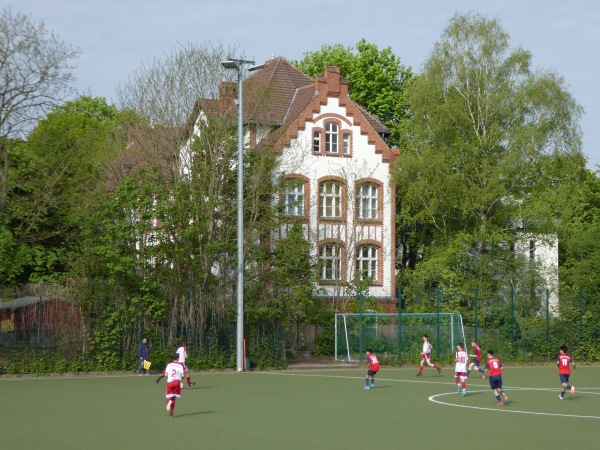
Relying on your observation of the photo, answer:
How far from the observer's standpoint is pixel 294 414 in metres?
21.3

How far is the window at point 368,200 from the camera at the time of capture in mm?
53588

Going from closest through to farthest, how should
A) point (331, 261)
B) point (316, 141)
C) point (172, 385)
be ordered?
point (172, 385), point (331, 261), point (316, 141)

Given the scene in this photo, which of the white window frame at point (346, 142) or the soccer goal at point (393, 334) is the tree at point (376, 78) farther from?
the soccer goal at point (393, 334)

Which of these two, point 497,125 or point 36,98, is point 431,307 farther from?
point 36,98

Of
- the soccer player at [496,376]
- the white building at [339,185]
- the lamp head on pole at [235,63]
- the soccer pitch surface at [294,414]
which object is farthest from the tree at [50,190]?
the soccer player at [496,376]

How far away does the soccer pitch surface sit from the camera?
16.7m

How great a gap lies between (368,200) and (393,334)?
13.3m

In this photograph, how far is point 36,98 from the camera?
120 ft

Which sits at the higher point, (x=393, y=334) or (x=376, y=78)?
(x=376, y=78)

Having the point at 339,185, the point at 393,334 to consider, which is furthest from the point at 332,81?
the point at 393,334

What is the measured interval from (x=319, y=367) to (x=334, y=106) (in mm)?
19156

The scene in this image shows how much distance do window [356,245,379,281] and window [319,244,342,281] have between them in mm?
1889

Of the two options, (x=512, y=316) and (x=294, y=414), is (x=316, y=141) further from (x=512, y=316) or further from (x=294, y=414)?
(x=294, y=414)

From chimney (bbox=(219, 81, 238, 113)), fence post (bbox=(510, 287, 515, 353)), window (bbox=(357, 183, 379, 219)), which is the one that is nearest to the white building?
window (bbox=(357, 183, 379, 219))
